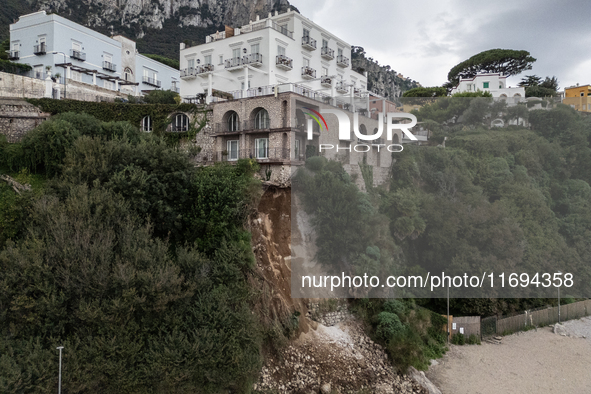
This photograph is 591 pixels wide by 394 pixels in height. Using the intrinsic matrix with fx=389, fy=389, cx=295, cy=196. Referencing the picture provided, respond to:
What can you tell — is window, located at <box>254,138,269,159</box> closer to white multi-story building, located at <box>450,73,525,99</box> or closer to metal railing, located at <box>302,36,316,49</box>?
metal railing, located at <box>302,36,316,49</box>

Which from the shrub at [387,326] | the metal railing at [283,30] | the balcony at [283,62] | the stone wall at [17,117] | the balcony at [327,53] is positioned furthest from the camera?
the balcony at [327,53]

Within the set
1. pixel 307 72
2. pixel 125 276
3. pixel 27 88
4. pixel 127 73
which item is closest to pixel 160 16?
pixel 127 73

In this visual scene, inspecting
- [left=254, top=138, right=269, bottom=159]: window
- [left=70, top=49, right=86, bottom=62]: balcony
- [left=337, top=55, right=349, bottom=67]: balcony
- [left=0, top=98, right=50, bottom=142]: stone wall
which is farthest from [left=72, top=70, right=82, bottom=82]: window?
[left=337, top=55, right=349, bottom=67]: balcony

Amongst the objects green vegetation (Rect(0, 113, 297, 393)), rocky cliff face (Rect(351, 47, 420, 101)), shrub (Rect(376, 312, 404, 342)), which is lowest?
shrub (Rect(376, 312, 404, 342))

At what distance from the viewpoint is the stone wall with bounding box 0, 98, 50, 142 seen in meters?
18.1

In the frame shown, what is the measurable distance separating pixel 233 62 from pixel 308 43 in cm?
502

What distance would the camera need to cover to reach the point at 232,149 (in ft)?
64.5

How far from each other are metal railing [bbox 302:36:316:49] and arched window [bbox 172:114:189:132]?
9.40 metres

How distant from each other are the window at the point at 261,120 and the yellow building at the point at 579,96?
2579 cm

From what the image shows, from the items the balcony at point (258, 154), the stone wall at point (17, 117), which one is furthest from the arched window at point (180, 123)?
the stone wall at point (17, 117)

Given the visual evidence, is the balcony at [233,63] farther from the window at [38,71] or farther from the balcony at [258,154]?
the window at [38,71]

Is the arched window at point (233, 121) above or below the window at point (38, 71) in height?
below

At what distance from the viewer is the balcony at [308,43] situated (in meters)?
24.7

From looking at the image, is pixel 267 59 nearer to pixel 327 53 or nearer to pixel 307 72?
pixel 307 72
